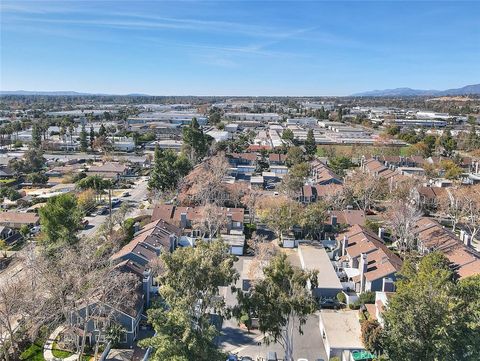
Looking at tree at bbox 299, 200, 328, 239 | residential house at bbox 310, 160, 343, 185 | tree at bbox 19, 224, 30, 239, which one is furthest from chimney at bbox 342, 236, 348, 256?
tree at bbox 19, 224, 30, 239

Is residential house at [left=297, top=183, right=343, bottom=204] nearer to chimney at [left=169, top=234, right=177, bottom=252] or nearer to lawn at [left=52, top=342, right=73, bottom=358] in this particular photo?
chimney at [left=169, top=234, right=177, bottom=252]

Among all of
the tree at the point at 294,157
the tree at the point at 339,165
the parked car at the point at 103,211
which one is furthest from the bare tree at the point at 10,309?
the tree at the point at 294,157

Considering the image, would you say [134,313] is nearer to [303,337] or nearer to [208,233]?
[303,337]

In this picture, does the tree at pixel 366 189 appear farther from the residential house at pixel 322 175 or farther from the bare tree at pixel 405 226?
the bare tree at pixel 405 226

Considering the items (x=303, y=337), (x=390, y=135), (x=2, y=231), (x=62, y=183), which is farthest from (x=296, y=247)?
(x=390, y=135)

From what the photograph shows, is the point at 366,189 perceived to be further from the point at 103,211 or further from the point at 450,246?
the point at 103,211
